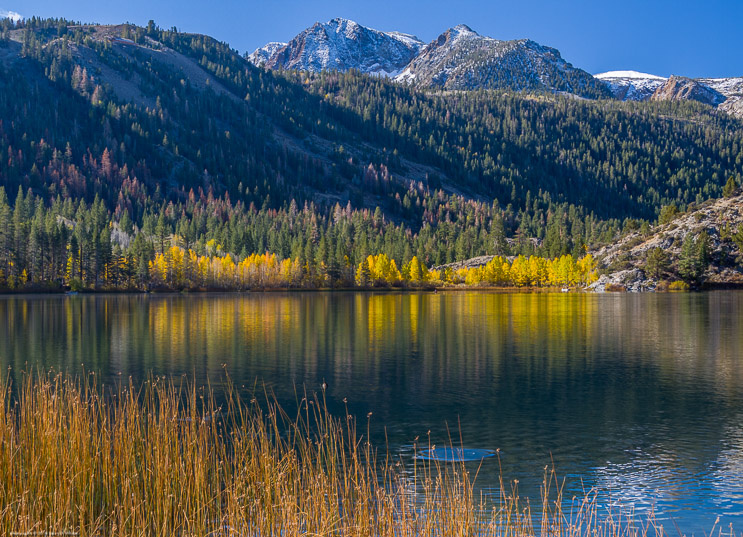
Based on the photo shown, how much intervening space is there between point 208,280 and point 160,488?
161680 millimetres

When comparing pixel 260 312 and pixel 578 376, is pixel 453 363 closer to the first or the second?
pixel 578 376

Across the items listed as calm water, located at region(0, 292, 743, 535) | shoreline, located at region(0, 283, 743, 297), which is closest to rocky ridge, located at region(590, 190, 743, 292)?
shoreline, located at region(0, 283, 743, 297)

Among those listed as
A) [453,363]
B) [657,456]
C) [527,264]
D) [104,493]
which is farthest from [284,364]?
[527,264]

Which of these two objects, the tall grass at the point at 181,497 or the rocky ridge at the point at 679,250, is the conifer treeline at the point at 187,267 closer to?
the rocky ridge at the point at 679,250

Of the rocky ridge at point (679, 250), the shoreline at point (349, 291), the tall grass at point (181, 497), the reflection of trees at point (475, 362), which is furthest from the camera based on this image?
the rocky ridge at point (679, 250)

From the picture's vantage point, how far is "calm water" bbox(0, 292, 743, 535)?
19797 mm

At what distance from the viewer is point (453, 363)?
136 feet

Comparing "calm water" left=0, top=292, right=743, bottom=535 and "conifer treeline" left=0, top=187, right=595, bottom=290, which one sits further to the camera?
"conifer treeline" left=0, top=187, right=595, bottom=290

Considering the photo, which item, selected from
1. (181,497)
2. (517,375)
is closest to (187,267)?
(517,375)

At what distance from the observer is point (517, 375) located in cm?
3681

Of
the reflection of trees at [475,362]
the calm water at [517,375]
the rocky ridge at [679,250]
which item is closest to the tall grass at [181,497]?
the calm water at [517,375]

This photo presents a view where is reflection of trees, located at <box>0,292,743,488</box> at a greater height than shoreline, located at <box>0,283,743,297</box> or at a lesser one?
lesser

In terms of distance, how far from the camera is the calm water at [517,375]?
779 inches

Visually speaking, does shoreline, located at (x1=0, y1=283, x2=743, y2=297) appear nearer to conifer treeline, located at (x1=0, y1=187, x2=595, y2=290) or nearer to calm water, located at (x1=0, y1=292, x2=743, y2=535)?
conifer treeline, located at (x1=0, y1=187, x2=595, y2=290)
